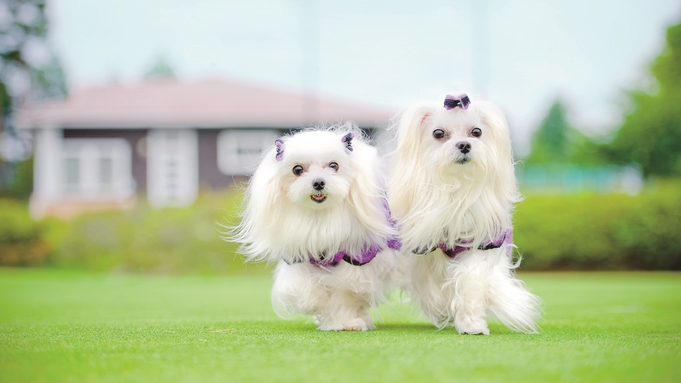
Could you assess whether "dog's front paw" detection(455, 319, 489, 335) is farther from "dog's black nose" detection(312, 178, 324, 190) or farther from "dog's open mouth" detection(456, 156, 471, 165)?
"dog's black nose" detection(312, 178, 324, 190)

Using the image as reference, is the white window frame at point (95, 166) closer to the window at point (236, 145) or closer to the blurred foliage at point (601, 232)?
the window at point (236, 145)

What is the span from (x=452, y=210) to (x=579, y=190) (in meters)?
13.7

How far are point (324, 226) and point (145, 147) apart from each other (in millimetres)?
20541

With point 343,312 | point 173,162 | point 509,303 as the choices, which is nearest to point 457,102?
point 509,303

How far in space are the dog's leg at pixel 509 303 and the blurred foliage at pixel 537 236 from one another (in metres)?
11.9

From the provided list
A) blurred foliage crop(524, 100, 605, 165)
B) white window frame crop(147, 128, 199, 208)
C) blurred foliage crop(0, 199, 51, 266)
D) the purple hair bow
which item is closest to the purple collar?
the purple hair bow

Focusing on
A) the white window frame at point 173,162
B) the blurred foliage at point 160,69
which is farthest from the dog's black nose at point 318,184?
the blurred foliage at point 160,69

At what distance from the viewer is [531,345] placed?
13.0 feet

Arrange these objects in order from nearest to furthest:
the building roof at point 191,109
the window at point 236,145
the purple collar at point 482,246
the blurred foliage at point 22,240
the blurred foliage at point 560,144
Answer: the purple collar at point 482,246 < the blurred foliage at point 22,240 < the building roof at point 191,109 < the window at point 236,145 < the blurred foliage at point 560,144

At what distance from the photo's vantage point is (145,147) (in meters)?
24.3

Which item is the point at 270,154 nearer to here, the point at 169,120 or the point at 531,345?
the point at 531,345

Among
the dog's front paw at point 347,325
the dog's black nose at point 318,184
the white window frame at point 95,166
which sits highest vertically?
the dog's black nose at point 318,184

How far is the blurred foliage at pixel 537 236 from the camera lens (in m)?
16.6

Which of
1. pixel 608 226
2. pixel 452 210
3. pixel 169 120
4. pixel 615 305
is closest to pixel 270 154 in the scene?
pixel 452 210
